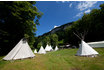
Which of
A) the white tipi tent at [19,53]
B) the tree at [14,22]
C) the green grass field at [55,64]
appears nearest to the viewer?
the green grass field at [55,64]

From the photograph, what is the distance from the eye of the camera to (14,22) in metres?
13.1

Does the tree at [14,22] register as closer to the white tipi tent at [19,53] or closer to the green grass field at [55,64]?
the white tipi tent at [19,53]

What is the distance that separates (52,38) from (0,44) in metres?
42.5

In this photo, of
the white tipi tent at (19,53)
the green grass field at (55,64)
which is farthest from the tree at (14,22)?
the green grass field at (55,64)

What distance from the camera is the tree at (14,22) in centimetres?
1158

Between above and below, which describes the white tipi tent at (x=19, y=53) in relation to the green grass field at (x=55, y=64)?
above

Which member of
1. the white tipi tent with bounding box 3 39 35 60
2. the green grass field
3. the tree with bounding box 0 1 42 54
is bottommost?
the green grass field

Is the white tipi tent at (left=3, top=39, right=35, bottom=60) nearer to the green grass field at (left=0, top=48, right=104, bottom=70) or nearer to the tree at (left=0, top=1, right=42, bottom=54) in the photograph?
the green grass field at (left=0, top=48, right=104, bottom=70)

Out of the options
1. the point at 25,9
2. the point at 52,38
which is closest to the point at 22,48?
the point at 25,9

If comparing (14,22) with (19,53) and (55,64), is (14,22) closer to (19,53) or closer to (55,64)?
(19,53)

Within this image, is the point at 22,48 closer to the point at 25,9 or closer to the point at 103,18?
the point at 25,9

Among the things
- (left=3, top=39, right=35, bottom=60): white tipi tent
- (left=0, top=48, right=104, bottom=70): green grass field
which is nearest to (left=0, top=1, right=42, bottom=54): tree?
(left=3, top=39, right=35, bottom=60): white tipi tent

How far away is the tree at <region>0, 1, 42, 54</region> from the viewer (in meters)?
11.6

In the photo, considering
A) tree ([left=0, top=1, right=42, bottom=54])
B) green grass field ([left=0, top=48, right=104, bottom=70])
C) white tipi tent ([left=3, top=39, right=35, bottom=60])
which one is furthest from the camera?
tree ([left=0, top=1, right=42, bottom=54])
